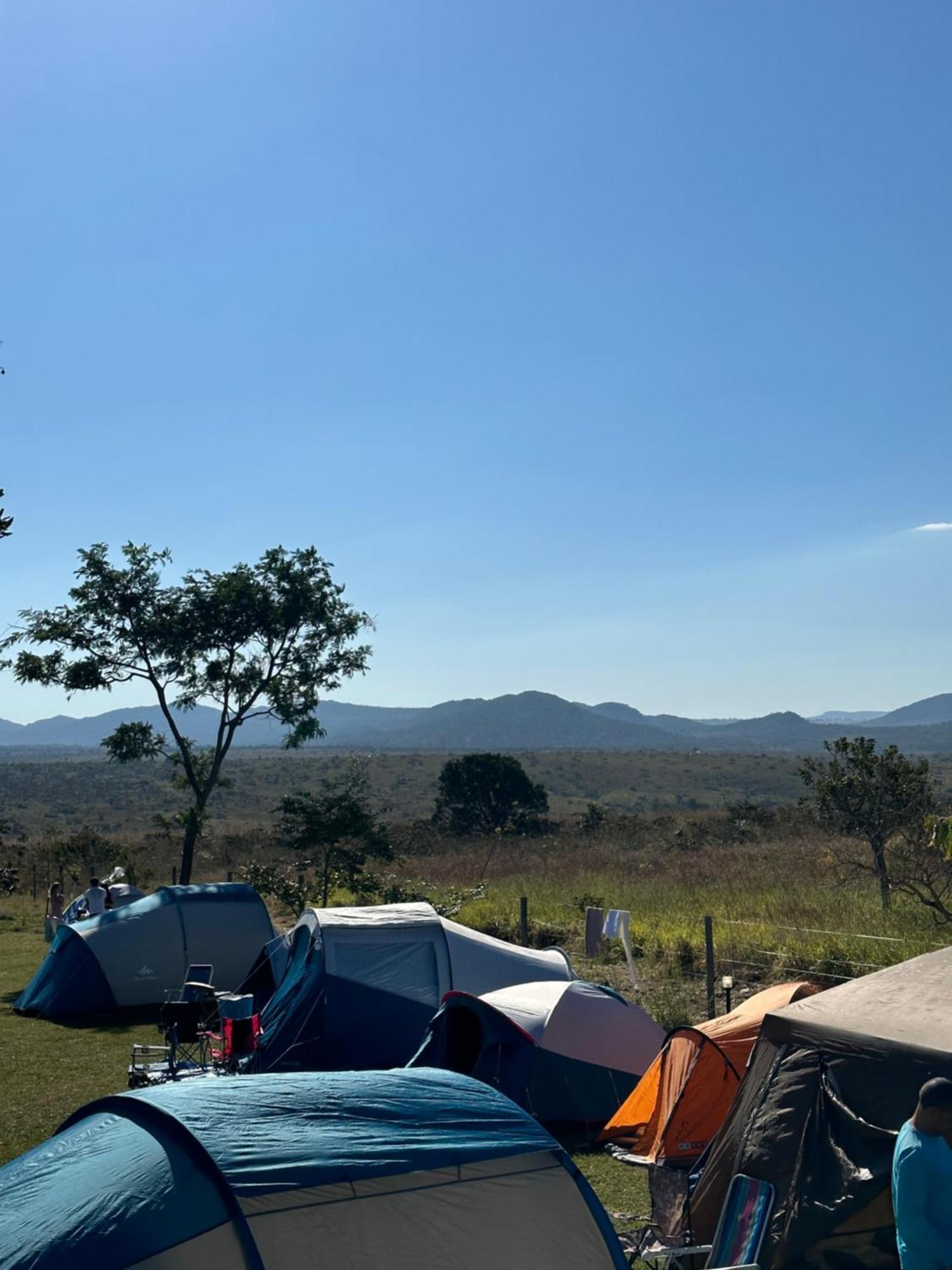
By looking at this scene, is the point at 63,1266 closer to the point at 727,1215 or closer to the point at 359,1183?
the point at 359,1183

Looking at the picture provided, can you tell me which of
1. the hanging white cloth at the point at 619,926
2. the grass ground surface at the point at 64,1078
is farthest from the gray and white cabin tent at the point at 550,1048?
the hanging white cloth at the point at 619,926

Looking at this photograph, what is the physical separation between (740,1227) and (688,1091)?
245cm

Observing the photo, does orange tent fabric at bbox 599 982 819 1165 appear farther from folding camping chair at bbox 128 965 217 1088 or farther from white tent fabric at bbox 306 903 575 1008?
folding camping chair at bbox 128 965 217 1088

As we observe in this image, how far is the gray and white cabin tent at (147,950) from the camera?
17156 mm

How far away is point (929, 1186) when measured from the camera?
18.3ft

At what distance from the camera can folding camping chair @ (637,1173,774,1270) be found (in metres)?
7.03

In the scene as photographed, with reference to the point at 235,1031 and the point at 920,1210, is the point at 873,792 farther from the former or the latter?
the point at 920,1210

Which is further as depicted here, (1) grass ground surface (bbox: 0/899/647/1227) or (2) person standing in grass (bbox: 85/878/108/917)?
(2) person standing in grass (bbox: 85/878/108/917)

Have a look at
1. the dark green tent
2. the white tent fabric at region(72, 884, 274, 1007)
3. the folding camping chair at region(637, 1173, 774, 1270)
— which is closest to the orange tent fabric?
the dark green tent

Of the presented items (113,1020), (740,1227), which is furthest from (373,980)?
(740,1227)

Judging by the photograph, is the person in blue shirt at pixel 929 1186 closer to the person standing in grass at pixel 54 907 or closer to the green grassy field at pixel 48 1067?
the green grassy field at pixel 48 1067

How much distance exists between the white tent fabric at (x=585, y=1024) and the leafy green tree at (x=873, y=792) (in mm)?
11076

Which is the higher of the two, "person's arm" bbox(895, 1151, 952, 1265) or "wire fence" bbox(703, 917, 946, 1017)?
"person's arm" bbox(895, 1151, 952, 1265)

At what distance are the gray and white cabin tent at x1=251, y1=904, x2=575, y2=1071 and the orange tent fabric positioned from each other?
10.1 feet
